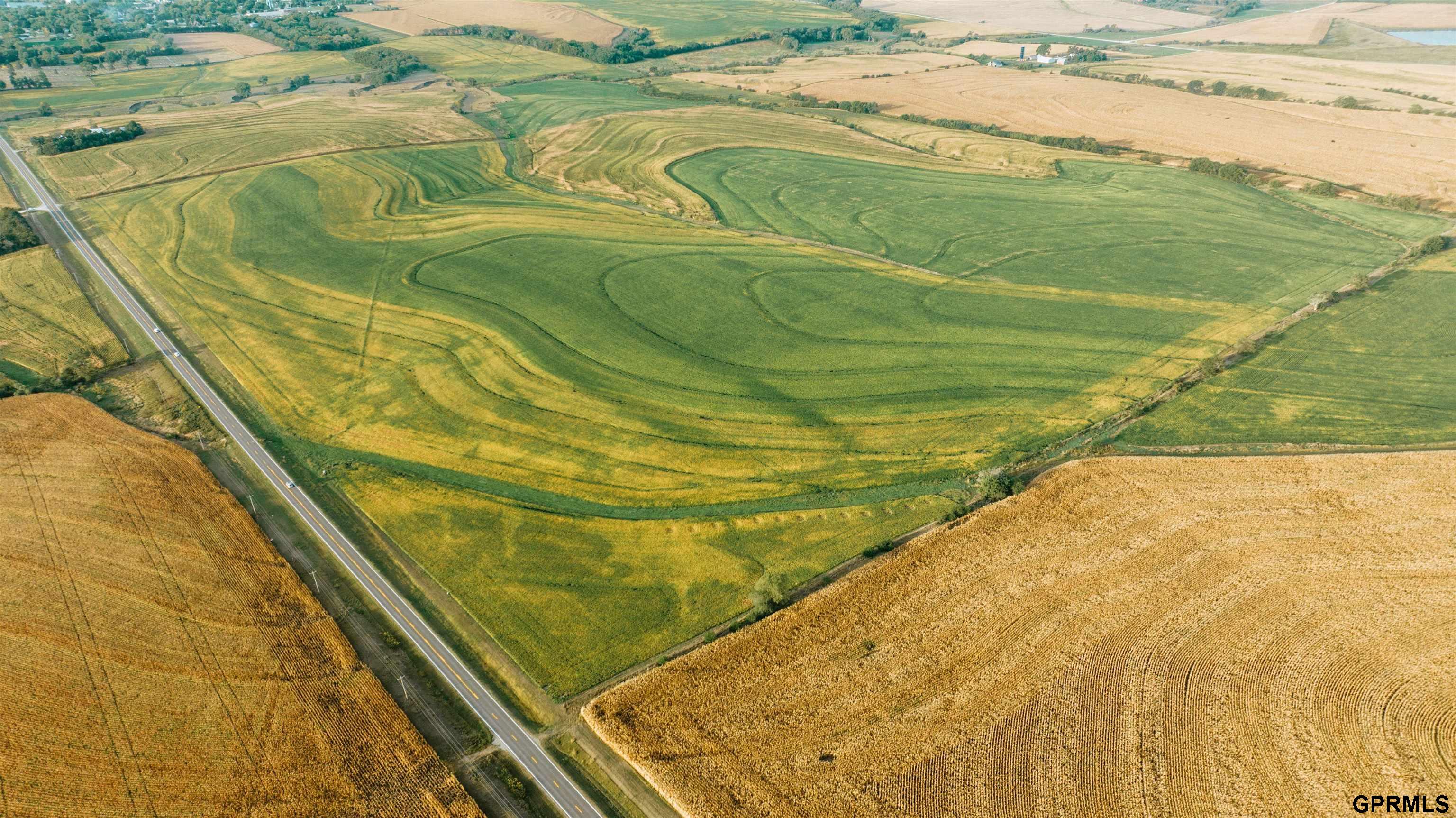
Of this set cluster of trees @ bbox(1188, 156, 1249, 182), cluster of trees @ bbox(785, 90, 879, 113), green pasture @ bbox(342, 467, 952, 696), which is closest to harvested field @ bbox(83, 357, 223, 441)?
green pasture @ bbox(342, 467, 952, 696)

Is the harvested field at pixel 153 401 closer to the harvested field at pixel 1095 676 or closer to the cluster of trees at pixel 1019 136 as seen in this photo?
the harvested field at pixel 1095 676

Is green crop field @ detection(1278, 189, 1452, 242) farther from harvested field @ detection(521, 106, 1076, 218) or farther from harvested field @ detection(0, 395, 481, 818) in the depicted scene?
harvested field @ detection(0, 395, 481, 818)

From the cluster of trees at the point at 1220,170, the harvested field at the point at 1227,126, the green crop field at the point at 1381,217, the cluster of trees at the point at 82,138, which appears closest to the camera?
the green crop field at the point at 1381,217

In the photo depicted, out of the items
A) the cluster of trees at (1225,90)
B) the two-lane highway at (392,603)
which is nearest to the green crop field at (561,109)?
the two-lane highway at (392,603)

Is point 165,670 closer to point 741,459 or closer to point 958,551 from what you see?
point 741,459

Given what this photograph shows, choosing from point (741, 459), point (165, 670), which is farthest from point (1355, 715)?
point (165, 670)
